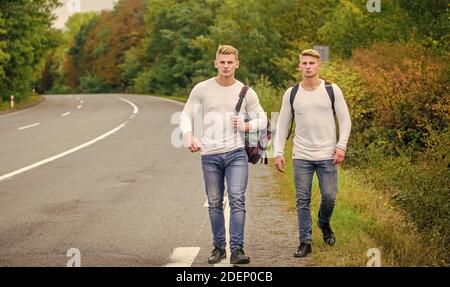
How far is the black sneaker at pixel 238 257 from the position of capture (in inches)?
235

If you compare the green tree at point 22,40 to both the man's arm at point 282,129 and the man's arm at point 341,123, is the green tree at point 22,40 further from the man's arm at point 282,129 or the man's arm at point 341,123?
the man's arm at point 341,123

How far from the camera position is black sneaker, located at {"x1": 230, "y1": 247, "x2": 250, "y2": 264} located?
598cm

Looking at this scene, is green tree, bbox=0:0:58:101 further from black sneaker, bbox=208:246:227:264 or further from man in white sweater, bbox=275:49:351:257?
black sneaker, bbox=208:246:227:264

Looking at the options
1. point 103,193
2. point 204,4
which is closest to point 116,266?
point 103,193

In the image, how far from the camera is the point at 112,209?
8.99m

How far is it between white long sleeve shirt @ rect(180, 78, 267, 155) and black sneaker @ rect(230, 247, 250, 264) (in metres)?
0.87

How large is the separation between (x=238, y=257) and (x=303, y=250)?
69 centimetres

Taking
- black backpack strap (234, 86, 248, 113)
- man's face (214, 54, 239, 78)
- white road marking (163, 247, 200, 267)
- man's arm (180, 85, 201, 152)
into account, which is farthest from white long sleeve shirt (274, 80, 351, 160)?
white road marking (163, 247, 200, 267)

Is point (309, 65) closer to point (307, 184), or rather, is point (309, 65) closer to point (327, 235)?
point (307, 184)

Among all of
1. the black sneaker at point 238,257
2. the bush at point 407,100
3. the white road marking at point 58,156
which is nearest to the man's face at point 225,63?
the black sneaker at point 238,257

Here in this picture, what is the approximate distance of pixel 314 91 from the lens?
6406mm

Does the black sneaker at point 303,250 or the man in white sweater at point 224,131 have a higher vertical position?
the man in white sweater at point 224,131

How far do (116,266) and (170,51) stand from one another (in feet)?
199

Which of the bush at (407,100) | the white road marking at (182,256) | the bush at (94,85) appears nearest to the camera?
the white road marking at (182,256)
